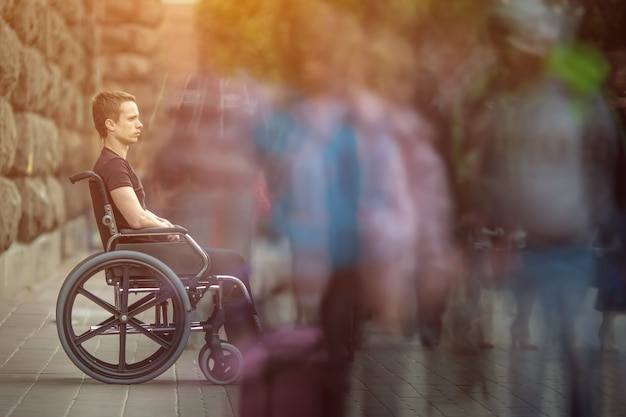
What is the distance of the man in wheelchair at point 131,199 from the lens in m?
7.62

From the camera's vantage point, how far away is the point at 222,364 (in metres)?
7.82

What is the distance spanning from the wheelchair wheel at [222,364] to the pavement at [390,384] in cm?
5

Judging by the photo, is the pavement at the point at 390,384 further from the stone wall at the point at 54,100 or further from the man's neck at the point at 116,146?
the stone wall at the point at 54,100

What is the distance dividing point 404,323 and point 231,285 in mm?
2827

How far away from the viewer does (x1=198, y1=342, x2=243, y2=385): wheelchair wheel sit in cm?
780

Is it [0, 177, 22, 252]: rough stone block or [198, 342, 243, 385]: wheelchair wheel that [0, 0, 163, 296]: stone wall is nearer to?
[0, 177, 22, 252]: rough stone block

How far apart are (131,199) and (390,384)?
1.57 metres

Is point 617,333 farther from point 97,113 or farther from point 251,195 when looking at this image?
point 97,113

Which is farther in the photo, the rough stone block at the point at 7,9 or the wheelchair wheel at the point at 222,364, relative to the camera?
the rough stone block at the point at 7,9

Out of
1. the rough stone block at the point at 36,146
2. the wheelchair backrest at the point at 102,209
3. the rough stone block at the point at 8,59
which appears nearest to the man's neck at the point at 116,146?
the wheelchair backrest at the point at 102,209

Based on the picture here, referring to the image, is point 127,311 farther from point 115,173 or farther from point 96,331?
point 115,173

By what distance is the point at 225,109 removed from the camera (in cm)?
907

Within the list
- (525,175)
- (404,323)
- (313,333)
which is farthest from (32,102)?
(525,175)

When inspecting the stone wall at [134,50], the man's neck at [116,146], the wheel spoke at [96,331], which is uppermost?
the stone wall at [134,50]
